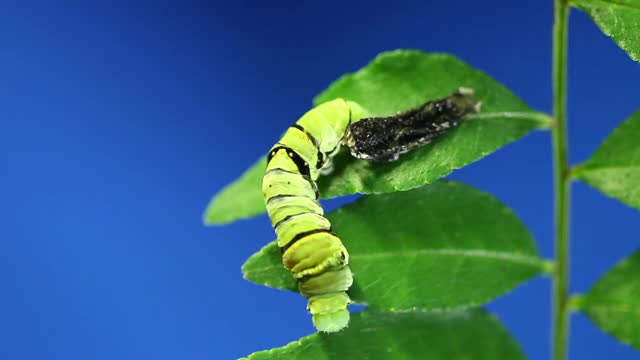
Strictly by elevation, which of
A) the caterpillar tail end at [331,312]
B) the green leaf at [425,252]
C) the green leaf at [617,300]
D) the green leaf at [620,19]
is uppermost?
the green leaf at [620,19]

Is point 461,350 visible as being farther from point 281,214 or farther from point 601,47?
point 601,47

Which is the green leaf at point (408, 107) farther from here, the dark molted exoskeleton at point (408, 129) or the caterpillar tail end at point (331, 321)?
the caterpillar tail end at point (331, 321)

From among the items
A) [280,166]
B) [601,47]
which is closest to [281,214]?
[280,166]

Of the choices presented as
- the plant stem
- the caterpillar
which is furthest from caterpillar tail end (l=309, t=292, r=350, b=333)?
the plant stem

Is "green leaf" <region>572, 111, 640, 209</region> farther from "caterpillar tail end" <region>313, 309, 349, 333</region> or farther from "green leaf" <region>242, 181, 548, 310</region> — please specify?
"caterpillar tail end" <region>313, 309, 349, 333</region>

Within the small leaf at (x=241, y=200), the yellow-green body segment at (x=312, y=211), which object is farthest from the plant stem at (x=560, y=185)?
the small leaf at (x=241, y=200)

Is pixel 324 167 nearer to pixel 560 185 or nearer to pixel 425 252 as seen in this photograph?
pixel 425 252
